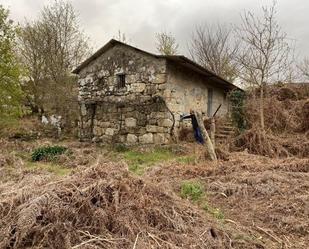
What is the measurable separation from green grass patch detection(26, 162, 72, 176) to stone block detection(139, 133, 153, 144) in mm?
3905

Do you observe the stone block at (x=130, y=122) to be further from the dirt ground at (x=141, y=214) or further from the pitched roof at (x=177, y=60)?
the dirt ground at (x=141, y=214)

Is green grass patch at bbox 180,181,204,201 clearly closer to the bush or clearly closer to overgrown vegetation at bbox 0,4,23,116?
the bush

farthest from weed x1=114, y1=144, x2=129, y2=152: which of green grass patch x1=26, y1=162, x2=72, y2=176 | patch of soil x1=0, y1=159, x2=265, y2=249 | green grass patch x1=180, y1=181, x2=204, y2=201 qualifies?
patch of soil x1=0, y1=159, x2=265, y2=249

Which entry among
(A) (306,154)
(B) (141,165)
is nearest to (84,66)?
(B) (141,165)

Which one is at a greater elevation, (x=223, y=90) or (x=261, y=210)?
(x=223, y=90)

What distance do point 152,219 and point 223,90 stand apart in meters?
15.1

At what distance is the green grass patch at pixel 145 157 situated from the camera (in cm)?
982

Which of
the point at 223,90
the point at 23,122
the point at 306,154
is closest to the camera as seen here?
the point at 306,154

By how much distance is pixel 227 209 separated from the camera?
18.4 feet

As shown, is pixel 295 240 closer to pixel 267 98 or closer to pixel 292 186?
pixel 292 186

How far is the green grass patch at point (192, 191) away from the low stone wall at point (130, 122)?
20.8ft

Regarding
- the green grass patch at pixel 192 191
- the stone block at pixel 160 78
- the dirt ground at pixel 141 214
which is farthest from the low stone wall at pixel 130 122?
the green grass patch at pixel 192 191

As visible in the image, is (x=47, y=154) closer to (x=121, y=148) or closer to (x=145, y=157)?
(x=121, y=148)

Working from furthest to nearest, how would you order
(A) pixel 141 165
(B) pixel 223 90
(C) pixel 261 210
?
(B) pixel 223 90, (A) pixel 141 165, (C) pixel 261 210
